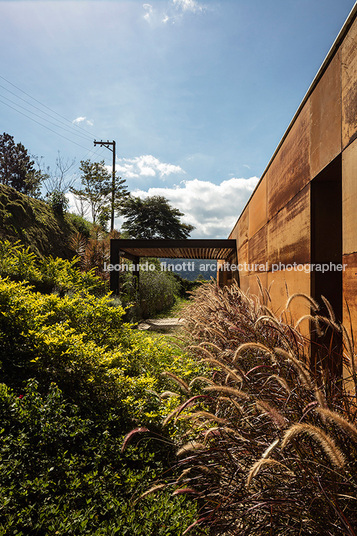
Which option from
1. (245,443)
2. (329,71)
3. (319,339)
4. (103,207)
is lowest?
(245,443)

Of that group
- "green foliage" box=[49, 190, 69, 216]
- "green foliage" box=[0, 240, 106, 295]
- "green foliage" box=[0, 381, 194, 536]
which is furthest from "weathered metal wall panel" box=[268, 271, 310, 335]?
"green foliage" box=[49, 190, 69, 216]

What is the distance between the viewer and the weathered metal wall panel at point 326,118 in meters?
2.00

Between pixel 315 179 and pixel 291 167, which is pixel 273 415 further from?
pixel 291 167

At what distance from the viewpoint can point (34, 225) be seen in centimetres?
1118

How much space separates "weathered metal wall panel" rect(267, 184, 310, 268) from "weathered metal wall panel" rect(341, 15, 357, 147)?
71 centimetres

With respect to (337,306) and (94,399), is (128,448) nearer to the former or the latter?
(94,399)

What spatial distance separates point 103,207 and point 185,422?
19663 mm

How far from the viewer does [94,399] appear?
7.20 feet

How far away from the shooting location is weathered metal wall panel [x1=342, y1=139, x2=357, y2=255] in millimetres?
1723

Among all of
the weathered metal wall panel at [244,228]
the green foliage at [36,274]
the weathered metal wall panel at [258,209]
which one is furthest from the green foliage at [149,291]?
the weathered metal wall panel at [258,209]

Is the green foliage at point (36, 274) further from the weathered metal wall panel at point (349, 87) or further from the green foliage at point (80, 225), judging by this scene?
the green foliage at point (80, 225)

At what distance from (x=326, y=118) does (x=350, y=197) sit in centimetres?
78

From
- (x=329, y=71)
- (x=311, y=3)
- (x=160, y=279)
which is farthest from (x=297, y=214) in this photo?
(x=160, y=279)

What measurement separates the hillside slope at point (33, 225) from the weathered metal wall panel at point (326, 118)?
8.97m
